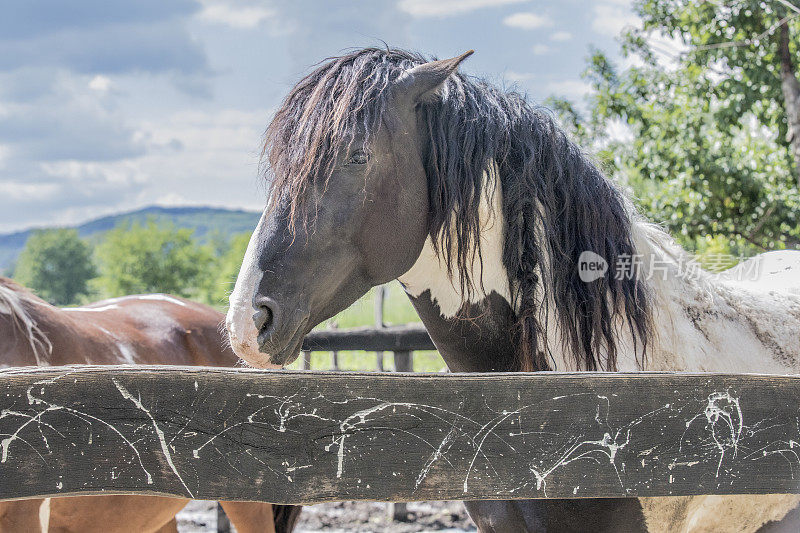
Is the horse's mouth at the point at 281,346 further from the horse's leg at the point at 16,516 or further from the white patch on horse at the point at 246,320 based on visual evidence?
the horse's leg at the point at 16,516

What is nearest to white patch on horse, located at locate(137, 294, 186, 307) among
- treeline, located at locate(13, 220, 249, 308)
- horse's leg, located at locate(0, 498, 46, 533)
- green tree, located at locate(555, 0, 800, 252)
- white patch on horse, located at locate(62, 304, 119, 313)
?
white patch on horse, located at locate(62, 304, 119, 313)

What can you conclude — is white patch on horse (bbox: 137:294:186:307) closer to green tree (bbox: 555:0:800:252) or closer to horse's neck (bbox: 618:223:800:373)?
horse's neck (bbox: 618:223:800:373)

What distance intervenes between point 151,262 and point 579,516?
57223 millimetres

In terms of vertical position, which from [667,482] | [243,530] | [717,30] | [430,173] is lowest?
[243,530]

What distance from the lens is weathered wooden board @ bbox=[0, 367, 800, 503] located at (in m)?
1.05

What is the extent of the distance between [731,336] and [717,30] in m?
6.71

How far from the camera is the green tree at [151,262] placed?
174 ft

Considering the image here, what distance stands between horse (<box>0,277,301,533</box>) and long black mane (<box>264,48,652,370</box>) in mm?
873

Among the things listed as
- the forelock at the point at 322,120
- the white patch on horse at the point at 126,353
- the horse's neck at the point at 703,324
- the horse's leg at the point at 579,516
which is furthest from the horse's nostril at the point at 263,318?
the white patch on horse at the point at 126,353

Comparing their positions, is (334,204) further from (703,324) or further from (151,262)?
(151,262)

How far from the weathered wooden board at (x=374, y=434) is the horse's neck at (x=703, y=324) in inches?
21.5

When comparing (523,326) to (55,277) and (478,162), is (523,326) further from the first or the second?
(55,277)

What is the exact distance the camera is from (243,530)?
10.8 ft

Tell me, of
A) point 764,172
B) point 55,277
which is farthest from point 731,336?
point 55,277
